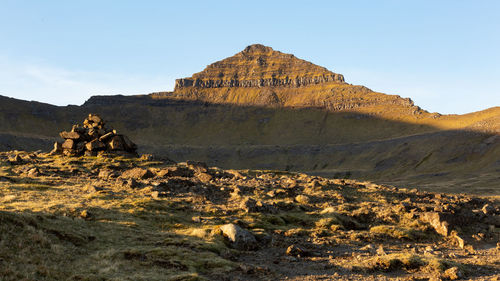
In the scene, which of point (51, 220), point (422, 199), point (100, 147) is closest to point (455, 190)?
point (422, 199)

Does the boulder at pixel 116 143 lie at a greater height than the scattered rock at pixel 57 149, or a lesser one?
greater

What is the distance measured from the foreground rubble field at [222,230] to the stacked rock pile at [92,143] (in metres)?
6.74

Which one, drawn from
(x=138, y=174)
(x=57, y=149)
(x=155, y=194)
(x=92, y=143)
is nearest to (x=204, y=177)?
(x=138, y=174)

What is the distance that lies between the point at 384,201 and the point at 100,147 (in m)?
32.5

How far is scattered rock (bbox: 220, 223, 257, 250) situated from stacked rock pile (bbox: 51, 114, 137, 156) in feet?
101

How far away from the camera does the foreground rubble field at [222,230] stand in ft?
48.4

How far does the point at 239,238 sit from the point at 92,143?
32.5 m

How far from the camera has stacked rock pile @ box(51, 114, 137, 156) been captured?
1805 inches

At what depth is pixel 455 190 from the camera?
80.2 m

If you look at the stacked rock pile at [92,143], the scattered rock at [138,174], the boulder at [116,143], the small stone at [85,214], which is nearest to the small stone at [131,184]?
the scattered rock at [138,174]

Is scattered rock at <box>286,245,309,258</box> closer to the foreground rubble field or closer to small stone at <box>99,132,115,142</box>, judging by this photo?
the foreground rubble field

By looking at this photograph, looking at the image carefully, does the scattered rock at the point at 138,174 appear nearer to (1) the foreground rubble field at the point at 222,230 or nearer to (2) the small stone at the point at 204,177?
(1) the foreground rubble field at the point at 222,230

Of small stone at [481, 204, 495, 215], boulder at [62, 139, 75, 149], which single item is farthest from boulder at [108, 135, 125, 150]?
small stone at [481, 204, 495, 215]

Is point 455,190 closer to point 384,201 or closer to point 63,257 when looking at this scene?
point 384,201
